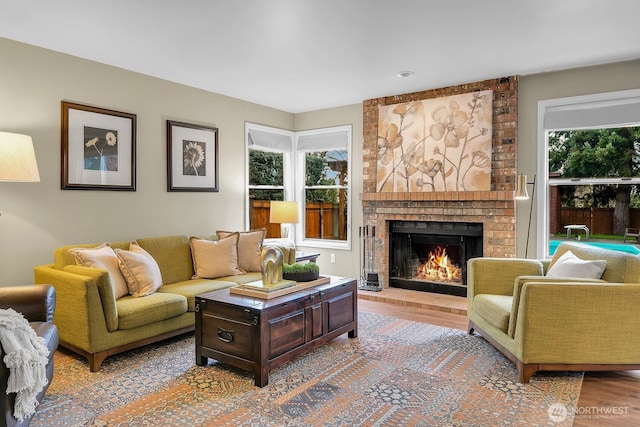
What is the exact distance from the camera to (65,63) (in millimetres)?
3814

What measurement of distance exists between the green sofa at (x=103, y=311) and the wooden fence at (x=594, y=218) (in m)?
3.59

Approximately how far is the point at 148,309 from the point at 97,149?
5.54ft

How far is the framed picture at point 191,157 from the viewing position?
4.69 meters

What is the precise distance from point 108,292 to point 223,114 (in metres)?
2.84

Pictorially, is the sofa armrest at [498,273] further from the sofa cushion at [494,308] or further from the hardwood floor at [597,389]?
the hardwood floor at [597,389]

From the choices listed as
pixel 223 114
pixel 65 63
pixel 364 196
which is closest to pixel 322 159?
pixel 364 196

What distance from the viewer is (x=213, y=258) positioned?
4.33 m

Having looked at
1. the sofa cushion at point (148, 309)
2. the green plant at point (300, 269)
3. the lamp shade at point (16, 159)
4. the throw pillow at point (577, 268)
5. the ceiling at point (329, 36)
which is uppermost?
the ceiling at point (329, 36)

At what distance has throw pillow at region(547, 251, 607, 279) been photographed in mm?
3111

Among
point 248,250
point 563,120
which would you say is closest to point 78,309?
point 248,250

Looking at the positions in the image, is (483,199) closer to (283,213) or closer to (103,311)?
(283,213)

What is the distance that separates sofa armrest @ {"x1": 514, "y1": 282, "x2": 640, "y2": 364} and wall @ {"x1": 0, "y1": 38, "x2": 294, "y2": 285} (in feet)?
11.6

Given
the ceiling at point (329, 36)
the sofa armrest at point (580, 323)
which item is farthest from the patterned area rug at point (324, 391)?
the ceiling at point (329, 36)

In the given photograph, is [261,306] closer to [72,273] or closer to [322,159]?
[72,273]
